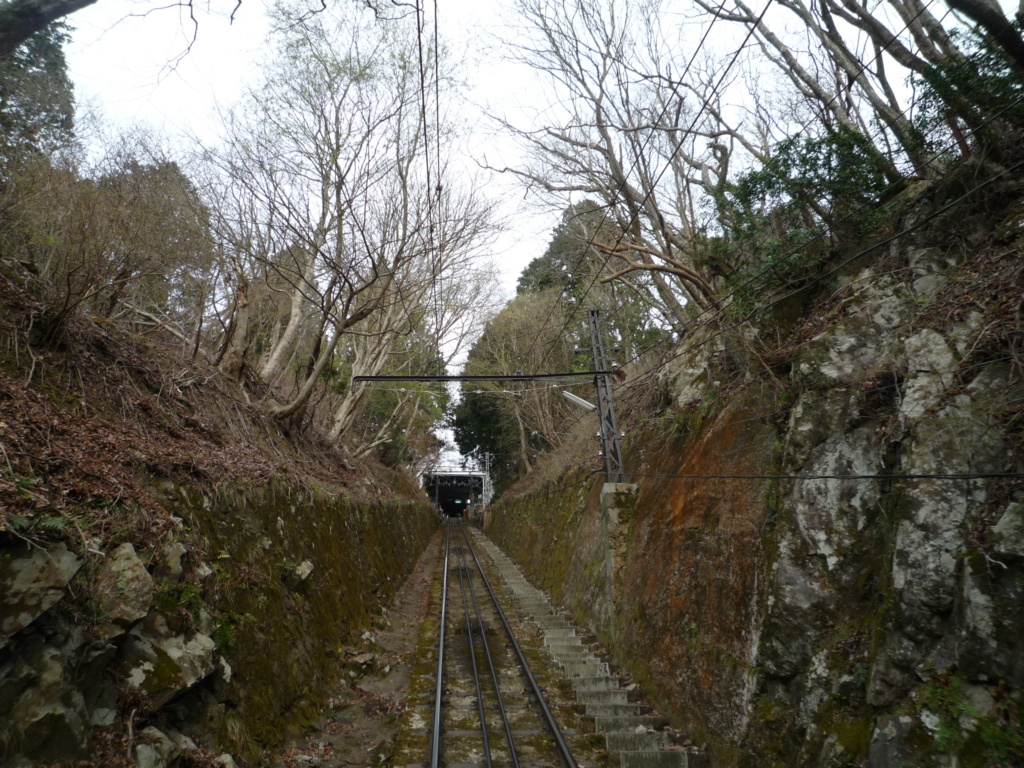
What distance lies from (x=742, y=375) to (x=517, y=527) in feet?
57.1

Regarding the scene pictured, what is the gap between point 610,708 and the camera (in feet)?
26.0

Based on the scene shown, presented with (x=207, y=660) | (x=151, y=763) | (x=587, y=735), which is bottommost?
(x=587, y=735)

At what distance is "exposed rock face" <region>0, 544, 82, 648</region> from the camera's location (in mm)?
3264

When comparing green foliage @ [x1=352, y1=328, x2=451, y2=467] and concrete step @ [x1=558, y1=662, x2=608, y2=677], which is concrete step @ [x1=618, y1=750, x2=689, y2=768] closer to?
concrete step @ [x1=558, y1=662, x2=608, y2=677]

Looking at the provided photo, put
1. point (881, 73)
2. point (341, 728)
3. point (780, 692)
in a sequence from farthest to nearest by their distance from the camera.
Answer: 1. point (881, 73)
2. point (341, 728)
3. point (780, 692)

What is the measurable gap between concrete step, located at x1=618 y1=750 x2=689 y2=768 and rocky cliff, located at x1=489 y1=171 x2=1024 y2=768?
1.22ft

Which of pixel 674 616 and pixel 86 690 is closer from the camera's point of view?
pixel 86 690

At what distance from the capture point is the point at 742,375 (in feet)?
29.4

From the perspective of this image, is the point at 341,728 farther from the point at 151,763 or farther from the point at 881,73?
the point at 881,73

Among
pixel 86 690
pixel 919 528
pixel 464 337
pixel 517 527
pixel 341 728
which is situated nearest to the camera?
pixel 86 690

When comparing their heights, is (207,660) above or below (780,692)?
above

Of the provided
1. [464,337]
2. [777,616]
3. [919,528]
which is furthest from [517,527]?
[919,528]

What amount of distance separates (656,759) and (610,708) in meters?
1.55

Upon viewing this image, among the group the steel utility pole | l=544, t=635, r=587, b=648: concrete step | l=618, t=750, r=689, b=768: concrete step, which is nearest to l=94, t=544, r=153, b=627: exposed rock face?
l=618, t=750, r=689, b=768: concrete step
